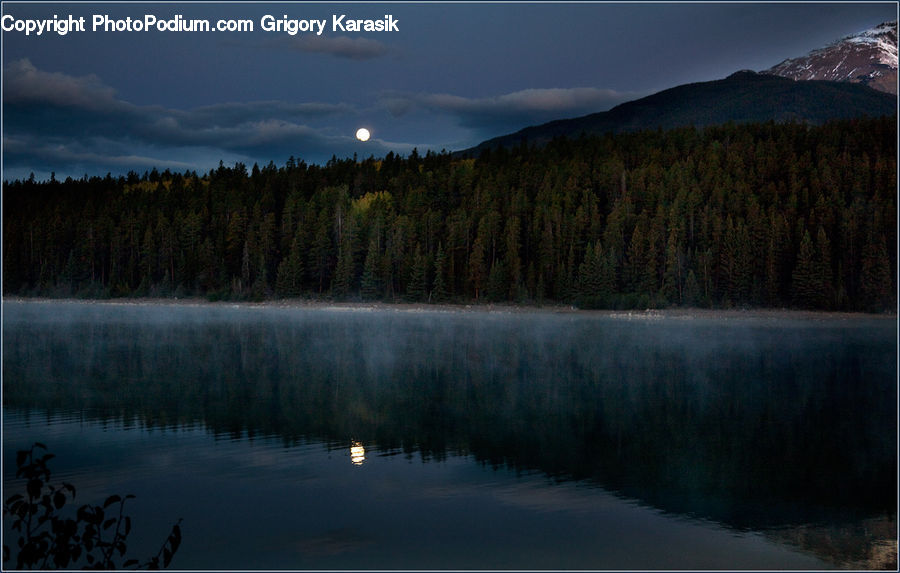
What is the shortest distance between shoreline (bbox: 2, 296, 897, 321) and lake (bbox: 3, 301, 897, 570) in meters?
58.3

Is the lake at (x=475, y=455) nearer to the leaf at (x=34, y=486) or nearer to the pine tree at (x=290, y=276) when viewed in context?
the leaf at (x=34, y=486)

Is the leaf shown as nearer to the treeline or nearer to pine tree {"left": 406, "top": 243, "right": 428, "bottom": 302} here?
the treeline

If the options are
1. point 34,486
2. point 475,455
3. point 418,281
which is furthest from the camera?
point 418,281

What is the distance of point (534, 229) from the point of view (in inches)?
4845

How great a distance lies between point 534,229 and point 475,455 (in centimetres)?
10449

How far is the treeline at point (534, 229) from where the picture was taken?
108438 millimetres

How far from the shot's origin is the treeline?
108m

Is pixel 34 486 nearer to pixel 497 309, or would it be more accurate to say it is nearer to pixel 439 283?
pixel 497 309

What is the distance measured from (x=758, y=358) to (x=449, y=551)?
36.2 m

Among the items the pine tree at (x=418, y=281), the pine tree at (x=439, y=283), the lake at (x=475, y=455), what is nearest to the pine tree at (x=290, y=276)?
the pine tree at (x=418, y=281)

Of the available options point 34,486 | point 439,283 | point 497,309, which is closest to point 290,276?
point 439,283

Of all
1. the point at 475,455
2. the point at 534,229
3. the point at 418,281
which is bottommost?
the point at 475,455

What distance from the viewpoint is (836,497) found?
16672mm

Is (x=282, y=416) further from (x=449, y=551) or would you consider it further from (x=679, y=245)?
(x=679, y=245)
